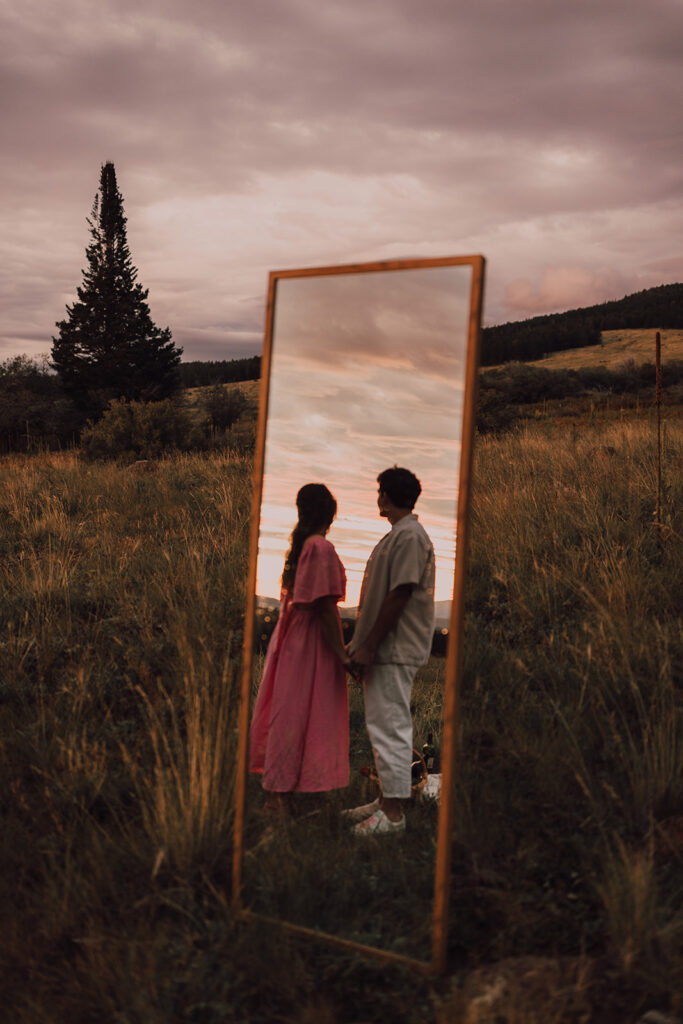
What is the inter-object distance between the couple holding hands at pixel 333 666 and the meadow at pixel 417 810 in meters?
0.24

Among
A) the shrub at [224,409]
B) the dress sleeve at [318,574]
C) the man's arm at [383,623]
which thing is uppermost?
the shrub at [224,409]

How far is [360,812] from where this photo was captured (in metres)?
3.10

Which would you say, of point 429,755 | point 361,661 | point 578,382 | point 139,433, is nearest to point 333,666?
point 361,661

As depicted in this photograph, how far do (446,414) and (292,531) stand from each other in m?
0.70

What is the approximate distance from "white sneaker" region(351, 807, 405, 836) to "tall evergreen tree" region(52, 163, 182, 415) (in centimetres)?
3423

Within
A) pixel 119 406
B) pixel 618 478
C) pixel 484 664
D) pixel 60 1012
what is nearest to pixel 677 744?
pixel 484 664

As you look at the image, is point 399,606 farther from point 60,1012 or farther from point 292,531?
point 60,1012

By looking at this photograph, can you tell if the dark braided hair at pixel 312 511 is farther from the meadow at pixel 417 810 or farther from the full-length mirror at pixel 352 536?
the meadow at pixel 417 810

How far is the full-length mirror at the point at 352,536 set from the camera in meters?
2.23

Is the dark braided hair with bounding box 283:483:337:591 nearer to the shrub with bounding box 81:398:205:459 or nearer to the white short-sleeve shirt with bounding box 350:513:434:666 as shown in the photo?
the white short-sleeve shirt with bounding box 350:513:434:666

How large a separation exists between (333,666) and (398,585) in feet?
1.74

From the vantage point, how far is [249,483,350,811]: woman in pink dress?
9.43 ft

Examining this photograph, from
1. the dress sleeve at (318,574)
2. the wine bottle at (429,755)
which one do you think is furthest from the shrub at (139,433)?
the dress sleeve at (318,574)

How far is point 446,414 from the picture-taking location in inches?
88.4
